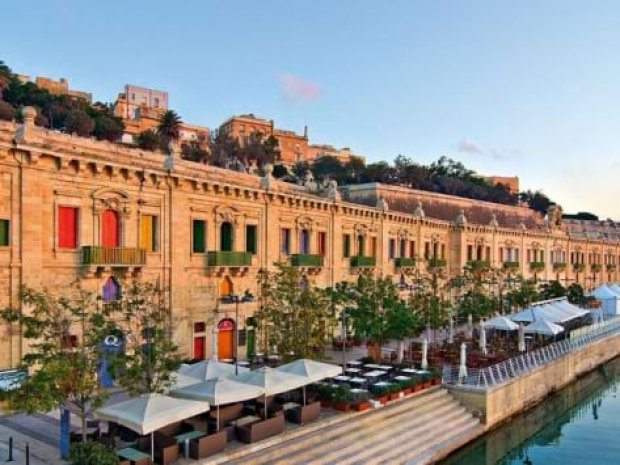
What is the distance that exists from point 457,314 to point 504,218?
34.9m

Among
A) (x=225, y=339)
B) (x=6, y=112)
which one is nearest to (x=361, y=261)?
(x=225, y=339)

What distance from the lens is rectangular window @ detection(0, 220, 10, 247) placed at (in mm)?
19291

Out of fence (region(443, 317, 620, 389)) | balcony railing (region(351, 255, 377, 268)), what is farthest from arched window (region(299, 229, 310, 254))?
fence (region(443, 317, 620, 389))

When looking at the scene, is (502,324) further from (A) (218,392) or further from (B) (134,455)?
(B) (134,455)

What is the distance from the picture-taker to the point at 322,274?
34.5 meters

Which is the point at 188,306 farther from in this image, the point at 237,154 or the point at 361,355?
the point at 237,154

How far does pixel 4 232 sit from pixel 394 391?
14.2m

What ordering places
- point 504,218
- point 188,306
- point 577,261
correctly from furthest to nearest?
point 577,261, point 504,218, point 188,306

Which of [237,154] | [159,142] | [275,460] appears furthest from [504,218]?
[275,460]

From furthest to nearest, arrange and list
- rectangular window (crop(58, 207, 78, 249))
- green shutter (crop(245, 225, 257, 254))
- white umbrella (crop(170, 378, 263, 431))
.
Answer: green shutter (crop(245, 225, 257, 254)), rectangular window (crop(58, 207, 78, 249)), white umbrella (crop(170, 378, 263, 431))

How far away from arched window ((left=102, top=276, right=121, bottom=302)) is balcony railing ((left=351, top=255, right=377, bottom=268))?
17217 mm

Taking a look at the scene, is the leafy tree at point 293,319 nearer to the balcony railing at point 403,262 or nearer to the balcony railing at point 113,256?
the balcony railing at point 113,256

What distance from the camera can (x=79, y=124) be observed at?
182ft

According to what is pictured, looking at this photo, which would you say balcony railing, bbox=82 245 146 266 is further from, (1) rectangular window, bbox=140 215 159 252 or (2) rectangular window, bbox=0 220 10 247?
(2) rectangular window, bbox=0 220 10 247
